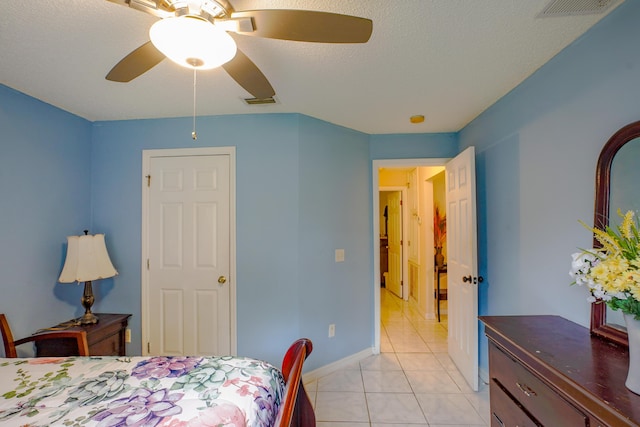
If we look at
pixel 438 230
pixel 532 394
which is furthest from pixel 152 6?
pixel 438 230

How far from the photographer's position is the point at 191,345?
Result: 2.53 meters

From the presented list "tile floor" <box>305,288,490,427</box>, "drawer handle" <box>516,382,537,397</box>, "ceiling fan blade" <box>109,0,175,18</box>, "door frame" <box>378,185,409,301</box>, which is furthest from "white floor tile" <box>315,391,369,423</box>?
"door frame" <box>378,185,409,301</box>

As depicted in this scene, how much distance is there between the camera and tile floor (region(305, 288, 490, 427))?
199 cm

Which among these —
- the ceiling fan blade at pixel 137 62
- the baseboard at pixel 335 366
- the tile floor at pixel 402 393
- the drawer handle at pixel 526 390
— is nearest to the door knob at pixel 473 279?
the tile floor at pixel 402 393

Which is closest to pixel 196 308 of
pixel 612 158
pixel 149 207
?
pixel 149 207

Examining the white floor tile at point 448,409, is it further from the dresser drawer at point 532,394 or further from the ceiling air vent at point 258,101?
the ceiling air vent at point 258,101

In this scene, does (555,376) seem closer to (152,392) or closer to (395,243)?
(152,392)

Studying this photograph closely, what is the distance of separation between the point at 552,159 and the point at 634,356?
1171 millimetres

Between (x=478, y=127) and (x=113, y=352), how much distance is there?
371 cm

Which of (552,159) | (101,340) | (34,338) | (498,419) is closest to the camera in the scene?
(498,419)

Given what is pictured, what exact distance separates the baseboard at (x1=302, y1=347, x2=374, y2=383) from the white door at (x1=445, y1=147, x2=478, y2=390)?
0.87 meters

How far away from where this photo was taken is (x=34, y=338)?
1853 millimetres

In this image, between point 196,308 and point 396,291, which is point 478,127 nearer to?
point 196,308

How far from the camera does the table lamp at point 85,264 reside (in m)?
2.15
